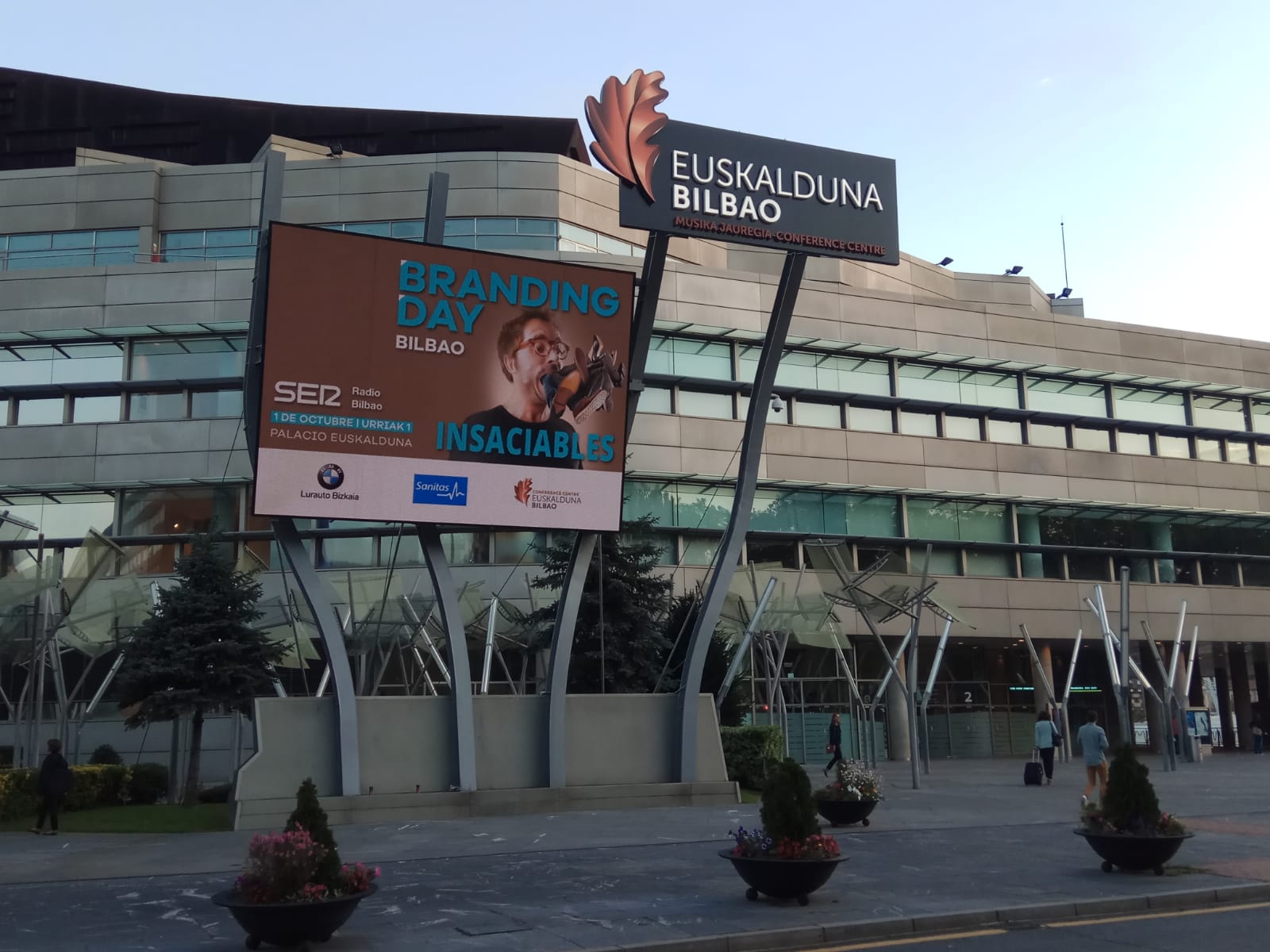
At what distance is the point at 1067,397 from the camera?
174 feet

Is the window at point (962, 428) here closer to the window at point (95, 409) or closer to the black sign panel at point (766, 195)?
the black sign panel at point (766, 195)

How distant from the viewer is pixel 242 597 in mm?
28312

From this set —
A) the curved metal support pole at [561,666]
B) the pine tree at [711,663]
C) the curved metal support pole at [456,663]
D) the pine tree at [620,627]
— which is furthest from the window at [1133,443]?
the curved metal support pole at [456,663]

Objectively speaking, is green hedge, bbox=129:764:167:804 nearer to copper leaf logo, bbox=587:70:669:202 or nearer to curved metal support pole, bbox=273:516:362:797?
curved metal support pole, bbox=273:516:362:797

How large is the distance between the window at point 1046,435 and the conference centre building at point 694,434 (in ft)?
0.48

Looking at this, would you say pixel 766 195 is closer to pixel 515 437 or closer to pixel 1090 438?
pixel 515 437

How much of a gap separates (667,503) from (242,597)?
1962 centimetres

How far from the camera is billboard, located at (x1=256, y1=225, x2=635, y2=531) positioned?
68.1 feet

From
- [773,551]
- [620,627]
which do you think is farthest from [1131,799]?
[773,551]

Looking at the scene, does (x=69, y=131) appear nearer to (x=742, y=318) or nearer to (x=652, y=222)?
(x=742, y=318)

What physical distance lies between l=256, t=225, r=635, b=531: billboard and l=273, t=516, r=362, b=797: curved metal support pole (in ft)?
3.44

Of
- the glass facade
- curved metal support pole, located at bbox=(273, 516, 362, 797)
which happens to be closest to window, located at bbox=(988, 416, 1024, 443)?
the glass facade

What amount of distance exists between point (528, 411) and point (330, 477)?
3848 millimetres

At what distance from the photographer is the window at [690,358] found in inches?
1812
